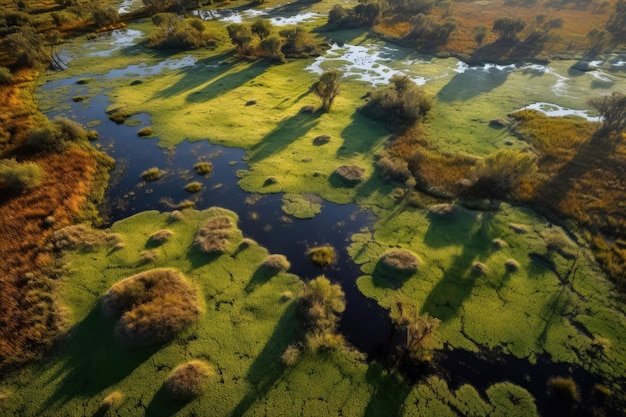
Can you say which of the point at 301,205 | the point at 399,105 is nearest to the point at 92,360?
the point at 301,205

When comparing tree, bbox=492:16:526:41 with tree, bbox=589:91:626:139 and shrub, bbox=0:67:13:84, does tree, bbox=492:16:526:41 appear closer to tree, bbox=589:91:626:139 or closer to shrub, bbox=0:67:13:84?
tree, bbox=589:91:626:139

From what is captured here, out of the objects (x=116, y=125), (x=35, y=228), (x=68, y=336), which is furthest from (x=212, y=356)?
(x=116, y=125)

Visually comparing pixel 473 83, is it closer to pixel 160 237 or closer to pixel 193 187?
pixel 193 187

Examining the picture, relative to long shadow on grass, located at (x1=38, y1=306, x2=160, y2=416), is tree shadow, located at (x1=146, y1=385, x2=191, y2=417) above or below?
below

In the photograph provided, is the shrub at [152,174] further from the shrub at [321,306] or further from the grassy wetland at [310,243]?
the shrub at [321,306]

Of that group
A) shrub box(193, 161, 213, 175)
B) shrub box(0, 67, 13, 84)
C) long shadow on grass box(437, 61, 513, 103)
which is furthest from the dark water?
long shadow on grass box(437, 61, 513, 103)

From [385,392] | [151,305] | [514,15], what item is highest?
[514,15]
